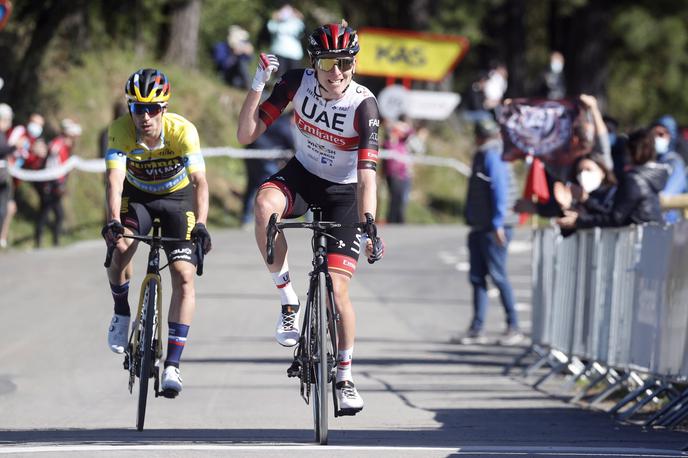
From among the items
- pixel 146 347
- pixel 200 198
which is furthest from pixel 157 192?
pixel 146 347

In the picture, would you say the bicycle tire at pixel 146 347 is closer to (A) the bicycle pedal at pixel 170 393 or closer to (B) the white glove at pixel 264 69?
(A) the bicycle pedal at pixel 170 393

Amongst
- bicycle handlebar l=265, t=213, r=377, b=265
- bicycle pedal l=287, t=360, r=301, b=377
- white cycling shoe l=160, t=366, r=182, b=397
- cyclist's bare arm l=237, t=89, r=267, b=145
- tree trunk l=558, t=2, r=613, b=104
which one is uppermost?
tree trunk l=558, t=2, r=613, b=104

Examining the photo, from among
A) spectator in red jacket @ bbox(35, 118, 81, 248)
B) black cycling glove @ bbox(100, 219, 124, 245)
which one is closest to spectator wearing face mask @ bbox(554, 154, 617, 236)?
black cycling glove @ bbox(100, 219, 124, 245)

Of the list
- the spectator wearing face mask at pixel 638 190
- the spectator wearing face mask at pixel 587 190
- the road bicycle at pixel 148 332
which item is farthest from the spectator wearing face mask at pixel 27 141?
the road bicycle at pixel 148 332

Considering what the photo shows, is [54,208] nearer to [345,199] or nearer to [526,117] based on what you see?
[526,117]

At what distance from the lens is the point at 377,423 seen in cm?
1063

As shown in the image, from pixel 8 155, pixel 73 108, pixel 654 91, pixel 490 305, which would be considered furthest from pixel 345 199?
pixel 654 91

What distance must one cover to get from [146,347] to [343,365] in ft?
4.33

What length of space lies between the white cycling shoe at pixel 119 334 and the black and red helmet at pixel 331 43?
7.80 feet

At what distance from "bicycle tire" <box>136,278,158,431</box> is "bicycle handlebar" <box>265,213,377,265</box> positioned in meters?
1.03

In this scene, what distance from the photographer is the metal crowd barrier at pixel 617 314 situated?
35.1 feet

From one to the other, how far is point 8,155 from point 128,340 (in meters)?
11.9

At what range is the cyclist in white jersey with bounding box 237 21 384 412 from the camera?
365 inches

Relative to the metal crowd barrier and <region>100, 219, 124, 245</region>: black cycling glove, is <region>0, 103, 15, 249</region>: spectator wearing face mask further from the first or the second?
<region>100, 219, 124, 245</region>: black cycling glove
